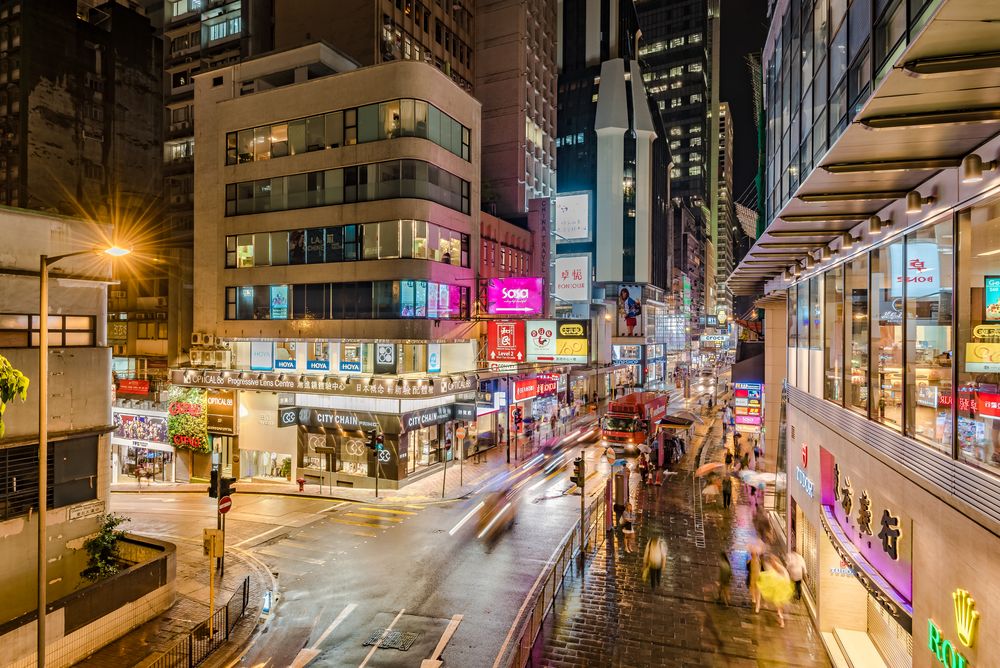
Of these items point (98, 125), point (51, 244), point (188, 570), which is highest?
point (98, 125)

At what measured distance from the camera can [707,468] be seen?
3528cm

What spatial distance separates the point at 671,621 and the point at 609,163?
8918 centimetres

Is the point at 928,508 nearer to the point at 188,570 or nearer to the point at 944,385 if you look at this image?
the point at 944,385

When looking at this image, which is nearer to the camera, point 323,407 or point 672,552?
point 672,552

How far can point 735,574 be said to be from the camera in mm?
19297

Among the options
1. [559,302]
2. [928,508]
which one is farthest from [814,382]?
[559,302]

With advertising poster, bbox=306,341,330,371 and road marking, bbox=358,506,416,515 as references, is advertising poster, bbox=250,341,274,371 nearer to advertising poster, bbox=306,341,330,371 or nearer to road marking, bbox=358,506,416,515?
advertising poster, bbox=306,341,330,371

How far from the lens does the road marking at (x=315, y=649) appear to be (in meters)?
13.8

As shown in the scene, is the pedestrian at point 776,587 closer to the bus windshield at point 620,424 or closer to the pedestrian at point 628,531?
the pedestrian at point 628,531

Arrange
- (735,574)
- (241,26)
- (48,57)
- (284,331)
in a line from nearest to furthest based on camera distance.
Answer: (735,574) → (284,331) → (241,26) → (48,57)

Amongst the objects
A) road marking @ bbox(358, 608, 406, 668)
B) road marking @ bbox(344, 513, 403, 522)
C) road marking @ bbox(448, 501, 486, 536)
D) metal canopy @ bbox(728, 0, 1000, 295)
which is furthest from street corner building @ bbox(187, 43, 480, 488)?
metal canopy @ bbox(728, 0, 1000, 295)

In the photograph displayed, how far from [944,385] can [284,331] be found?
1330 inches

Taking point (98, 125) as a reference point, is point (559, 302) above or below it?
below

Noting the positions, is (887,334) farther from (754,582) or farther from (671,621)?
(754,582)
